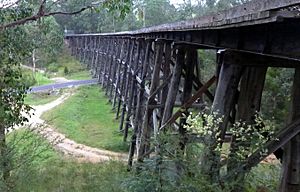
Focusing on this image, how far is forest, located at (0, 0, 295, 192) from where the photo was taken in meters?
4.07

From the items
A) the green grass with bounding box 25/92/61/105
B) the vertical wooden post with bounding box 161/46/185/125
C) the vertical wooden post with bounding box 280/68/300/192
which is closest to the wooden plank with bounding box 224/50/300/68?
the vertical wooden post with bounding box 280/68/300/192

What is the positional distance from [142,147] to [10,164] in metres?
3.24

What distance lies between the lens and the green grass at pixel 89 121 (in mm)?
16594

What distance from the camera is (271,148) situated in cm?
391

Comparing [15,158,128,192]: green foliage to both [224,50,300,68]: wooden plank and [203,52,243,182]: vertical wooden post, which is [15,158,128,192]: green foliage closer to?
[203,52,243,182]: vertical wooden post

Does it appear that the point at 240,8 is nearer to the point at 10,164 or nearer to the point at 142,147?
the point at 10,164

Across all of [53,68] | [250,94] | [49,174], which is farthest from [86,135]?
[53,68]

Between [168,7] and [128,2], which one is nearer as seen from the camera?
[128,2]

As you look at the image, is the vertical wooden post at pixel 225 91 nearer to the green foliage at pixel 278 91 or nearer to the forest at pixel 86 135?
the forest at pixel 86 135

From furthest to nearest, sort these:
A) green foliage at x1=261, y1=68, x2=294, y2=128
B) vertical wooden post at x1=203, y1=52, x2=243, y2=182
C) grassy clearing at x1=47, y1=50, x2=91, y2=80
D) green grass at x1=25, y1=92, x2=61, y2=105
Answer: grassy clearing at x1=47, y1=50, x2=91, y2=80 → green grass at x1=25, y1=92, x2=61, y2=105 → green foliage at x1=261, y1=68, x2=294, y2=128 → vertical wooden post at x1=203, y1=52, x2=243, y2=182

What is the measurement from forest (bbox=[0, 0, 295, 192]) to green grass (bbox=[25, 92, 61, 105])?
0.25 ft

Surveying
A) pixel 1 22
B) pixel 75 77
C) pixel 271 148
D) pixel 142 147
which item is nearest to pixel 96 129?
pixel 142 147

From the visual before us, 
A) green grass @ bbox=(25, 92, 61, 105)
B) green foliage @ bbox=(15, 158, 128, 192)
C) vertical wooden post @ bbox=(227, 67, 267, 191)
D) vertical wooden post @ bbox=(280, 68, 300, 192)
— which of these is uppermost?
vertical wooden post @ bbox=(227, 67, 267, 191)

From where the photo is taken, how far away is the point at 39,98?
27766 millimetres
